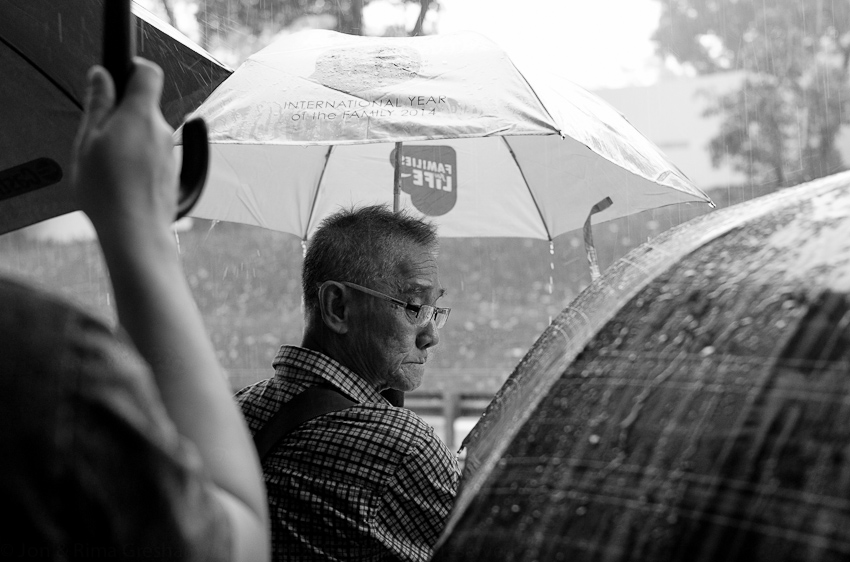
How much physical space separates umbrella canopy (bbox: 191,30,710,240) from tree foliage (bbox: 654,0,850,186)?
44.8 ft

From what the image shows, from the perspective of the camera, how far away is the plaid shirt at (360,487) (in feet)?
6.69

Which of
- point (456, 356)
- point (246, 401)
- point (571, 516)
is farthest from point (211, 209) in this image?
point (456, 356)

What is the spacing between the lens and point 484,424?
5.27 feet

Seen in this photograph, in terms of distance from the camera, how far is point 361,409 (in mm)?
2139

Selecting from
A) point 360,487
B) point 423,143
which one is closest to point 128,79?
point 360,487

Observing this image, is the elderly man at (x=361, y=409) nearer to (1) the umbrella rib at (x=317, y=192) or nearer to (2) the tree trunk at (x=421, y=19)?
(1) the umbrella rib at (x=317, y=192)

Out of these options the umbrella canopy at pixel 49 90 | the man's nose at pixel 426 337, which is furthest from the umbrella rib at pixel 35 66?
the man's nose at pixel 426 337

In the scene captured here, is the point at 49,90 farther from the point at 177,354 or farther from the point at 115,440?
the point at 115,440

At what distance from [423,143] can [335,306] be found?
1530 mm

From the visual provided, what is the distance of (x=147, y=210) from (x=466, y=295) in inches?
642

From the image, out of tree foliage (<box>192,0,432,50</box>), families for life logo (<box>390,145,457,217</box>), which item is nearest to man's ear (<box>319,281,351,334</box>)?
families for life logo (<box>390,145,457,217</box>)

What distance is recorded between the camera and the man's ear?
8.23ft

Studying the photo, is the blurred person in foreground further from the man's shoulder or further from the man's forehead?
the man's forehead

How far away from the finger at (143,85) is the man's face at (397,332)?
1662mm
